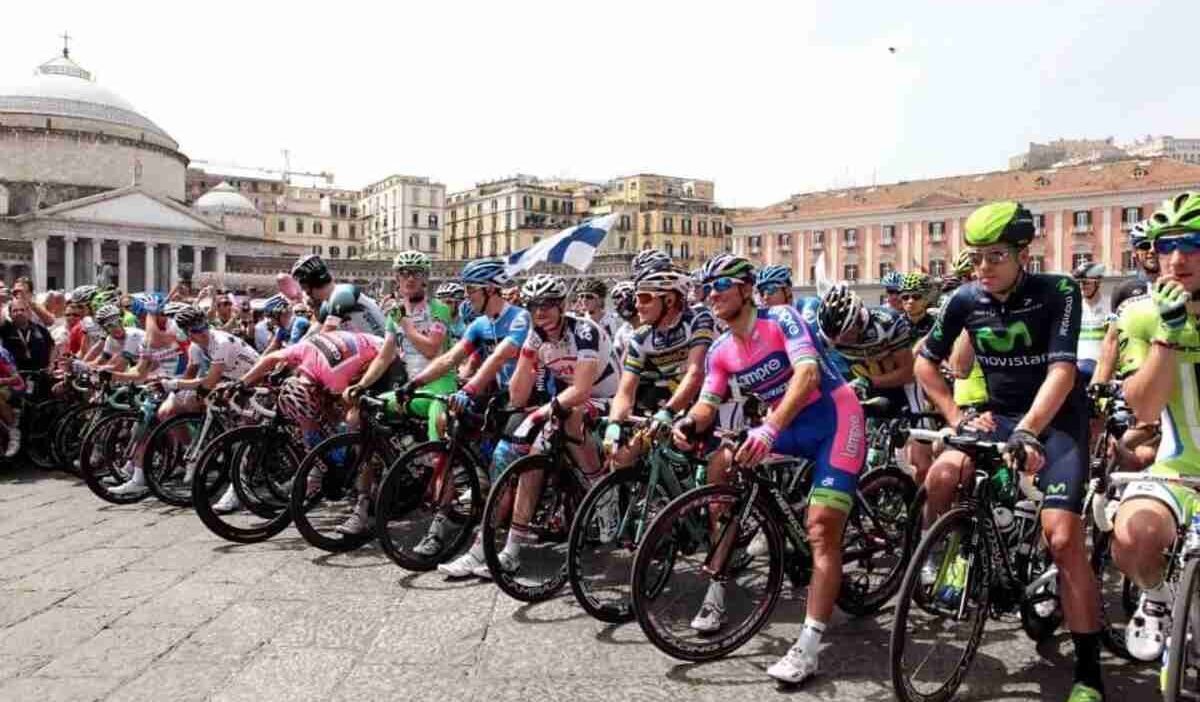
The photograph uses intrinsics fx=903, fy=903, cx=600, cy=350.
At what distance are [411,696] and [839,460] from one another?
7.82 ft

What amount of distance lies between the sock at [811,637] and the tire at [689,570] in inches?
16.3

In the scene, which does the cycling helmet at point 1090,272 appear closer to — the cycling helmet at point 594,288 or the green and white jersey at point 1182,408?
the green and white jersey at point 1182,408

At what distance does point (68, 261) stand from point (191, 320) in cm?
8600

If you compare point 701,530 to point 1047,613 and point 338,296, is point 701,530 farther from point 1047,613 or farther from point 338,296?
point 338,296

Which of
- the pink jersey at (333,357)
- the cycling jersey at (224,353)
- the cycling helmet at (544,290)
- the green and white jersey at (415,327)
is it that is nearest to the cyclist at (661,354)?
the cycling helmet at (544,290)

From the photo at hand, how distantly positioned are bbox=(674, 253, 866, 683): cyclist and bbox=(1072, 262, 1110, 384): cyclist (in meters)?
4.10

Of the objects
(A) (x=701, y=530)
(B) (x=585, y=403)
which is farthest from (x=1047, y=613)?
(B) (x=585, y=403)

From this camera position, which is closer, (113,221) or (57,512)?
(57,512)

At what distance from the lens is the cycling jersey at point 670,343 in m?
6.05

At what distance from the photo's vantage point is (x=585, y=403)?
601cm

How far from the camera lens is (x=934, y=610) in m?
4.13

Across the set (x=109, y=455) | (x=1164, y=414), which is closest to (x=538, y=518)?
(x=1164, y=414)

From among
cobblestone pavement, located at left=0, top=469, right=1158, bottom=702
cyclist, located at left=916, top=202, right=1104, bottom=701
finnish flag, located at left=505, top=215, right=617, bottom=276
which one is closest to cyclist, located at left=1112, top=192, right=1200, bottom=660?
cyclist, located at left=916, top=202, right=1104, bottom=701

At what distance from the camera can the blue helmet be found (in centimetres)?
736
